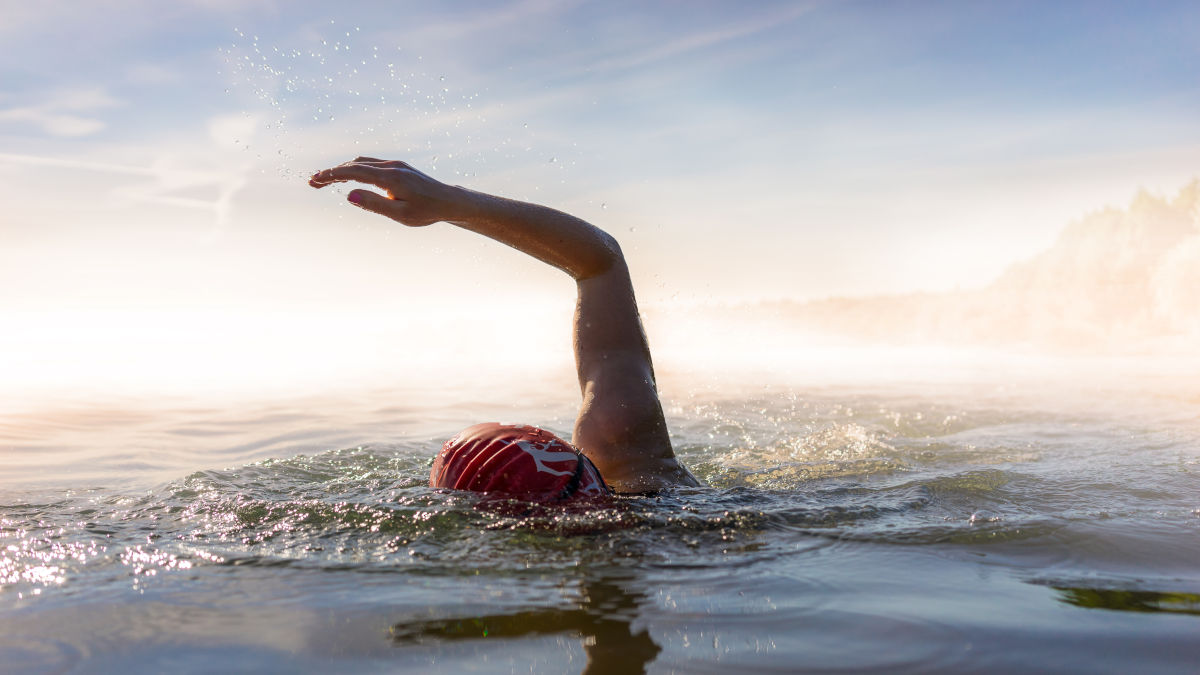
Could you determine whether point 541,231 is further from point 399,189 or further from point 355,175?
point 355,175

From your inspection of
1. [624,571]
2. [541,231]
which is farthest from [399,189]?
[624,571]

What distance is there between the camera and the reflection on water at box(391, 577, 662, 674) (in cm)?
203

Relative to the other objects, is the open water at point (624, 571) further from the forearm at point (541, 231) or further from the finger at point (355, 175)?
the finger at point (355, 175)

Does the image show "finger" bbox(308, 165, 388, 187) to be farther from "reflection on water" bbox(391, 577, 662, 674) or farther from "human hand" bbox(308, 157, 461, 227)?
"reflection on water" bbox(391, 577, 662, 674)

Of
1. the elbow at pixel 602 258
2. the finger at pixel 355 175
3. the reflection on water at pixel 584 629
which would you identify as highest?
the finger at pixel 355 175

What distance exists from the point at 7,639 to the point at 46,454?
4.87 meters

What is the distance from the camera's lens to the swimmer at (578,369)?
3527 millimetres

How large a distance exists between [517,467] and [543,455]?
0.41 ft

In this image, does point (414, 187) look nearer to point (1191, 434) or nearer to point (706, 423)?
point (706, 423)

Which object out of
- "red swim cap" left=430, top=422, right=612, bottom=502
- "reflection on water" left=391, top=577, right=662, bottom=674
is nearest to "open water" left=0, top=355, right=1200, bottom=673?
"reflection on water" left=391, top=577, right=662, bottom=674

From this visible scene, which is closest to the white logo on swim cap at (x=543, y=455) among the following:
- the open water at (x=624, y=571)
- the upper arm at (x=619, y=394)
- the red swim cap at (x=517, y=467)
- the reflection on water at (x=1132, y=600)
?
the red swim cap at (x=517, y=467)

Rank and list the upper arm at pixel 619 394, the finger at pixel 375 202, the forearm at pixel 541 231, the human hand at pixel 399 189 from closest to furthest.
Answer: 1. the finger at pixel 375 202
2. the human hand at pixel 399 189
3. the forearm at pixel 541 231
4. the upper arm at pixel 619 394

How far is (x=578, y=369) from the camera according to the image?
4.52 metres

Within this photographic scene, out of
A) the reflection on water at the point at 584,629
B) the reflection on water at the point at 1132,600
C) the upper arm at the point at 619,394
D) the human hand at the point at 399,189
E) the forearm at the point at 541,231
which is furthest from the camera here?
the upper arm at the point at 619,394
